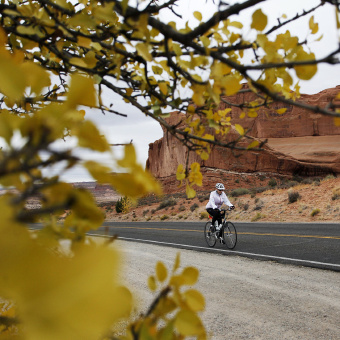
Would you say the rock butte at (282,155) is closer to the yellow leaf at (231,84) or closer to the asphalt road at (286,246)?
the asphalt road at (286,246)

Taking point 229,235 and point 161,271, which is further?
point 229,235

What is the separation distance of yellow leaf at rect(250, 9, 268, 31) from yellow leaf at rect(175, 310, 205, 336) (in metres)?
0.67

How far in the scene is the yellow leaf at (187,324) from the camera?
2.07 feet

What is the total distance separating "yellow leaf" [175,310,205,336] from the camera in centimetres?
63

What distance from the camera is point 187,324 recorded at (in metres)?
0.64

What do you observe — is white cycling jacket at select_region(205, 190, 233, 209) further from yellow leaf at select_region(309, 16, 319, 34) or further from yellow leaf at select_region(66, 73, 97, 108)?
yellow leaf at select_region(66, 73, 97, 108)

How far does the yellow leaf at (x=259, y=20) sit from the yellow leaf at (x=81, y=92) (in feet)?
1.95

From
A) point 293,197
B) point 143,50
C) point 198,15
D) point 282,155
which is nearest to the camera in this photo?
point 143,50

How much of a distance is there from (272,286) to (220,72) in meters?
5.54

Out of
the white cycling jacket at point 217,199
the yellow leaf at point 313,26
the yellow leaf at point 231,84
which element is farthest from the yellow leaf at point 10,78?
the white cycling jacket at point 217,199

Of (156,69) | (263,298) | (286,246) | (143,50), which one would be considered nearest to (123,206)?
(286,246)

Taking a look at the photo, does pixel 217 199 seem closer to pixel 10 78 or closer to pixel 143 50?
pixel 143 50

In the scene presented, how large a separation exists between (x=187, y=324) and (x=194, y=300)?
0.10 meters

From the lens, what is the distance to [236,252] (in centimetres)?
877
